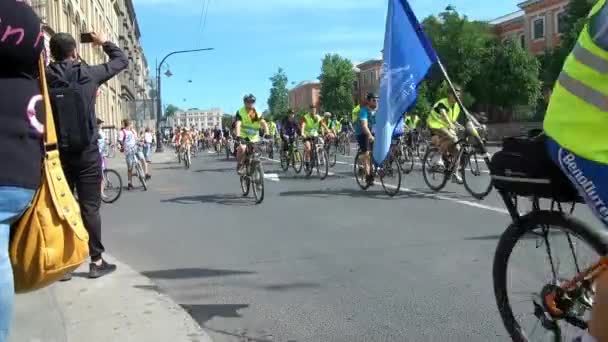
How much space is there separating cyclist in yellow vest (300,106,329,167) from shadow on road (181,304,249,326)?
11581 mm

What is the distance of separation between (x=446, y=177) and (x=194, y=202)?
13.7 feet

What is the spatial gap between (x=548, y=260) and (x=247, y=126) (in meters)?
9.16

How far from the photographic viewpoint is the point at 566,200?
8.81ft

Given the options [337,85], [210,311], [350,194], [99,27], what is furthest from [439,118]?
[337,85]

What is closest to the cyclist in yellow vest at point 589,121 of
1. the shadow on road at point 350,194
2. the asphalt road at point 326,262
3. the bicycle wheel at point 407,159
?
the asphalt road at point 326,262

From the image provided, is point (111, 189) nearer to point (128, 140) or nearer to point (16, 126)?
point (128, 140)

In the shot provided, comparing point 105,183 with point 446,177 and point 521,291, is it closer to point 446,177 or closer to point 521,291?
point 446,177

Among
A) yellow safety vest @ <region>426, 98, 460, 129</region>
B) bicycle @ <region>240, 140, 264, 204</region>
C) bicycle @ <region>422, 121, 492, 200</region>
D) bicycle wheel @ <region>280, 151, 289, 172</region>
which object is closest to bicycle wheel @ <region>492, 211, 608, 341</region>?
bicycle @ <region>422, 121, 492, 200</region>

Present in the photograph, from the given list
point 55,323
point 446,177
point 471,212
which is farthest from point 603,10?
point 446,177

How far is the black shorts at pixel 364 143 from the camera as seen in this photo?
1227cm

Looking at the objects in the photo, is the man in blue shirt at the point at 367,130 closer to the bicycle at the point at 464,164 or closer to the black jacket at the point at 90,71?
the bicycle at the point at 464,164

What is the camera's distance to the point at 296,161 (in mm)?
17672

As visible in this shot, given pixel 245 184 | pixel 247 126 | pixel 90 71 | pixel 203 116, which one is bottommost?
pixel 245 184

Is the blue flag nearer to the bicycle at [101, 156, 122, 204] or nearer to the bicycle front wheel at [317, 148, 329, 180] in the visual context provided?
the bicycle at [101, 156, 122, 204]
